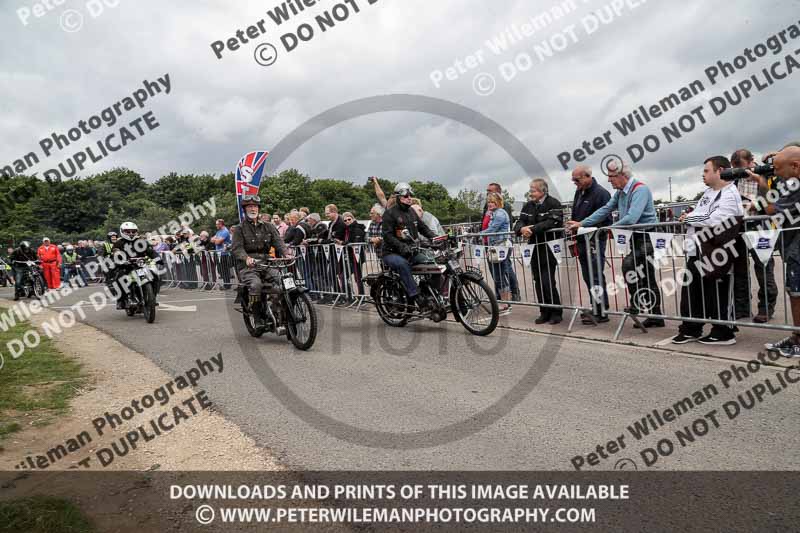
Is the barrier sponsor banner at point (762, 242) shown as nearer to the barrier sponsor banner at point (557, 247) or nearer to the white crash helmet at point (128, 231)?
the barrier sponsor banner at point (557, 247)

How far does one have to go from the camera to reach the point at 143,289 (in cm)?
1023

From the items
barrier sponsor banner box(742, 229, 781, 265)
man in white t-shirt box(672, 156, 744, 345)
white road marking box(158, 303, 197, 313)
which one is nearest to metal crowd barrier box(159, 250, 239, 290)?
white road marking box(158, 303, 197, 313)

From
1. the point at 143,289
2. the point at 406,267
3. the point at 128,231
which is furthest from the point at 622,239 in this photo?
the point at 128,231

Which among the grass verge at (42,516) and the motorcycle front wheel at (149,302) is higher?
the motorcycle front wheel at (149,302)

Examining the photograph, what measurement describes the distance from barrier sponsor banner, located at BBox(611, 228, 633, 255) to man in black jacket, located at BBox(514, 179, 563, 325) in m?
1.03

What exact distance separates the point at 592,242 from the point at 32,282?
1865 cm

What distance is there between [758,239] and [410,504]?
470cm

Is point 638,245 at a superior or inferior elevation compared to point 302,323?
superior

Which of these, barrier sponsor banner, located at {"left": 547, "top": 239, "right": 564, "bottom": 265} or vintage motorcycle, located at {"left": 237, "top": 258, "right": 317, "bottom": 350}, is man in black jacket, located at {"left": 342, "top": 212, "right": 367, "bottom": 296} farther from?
barrier sponsor banner, located at {"left": 547, "top": 239, "right": 564, "bottom": 265}

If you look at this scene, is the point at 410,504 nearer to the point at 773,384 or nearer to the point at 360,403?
the point at 360,403

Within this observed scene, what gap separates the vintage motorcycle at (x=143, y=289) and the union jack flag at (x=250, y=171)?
5.58 metres

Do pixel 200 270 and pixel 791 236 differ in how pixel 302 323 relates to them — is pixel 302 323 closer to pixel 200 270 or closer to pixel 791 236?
pixel 791 236

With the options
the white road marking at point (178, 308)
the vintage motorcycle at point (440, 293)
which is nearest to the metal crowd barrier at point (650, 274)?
the vintage motorcycle at point (440, 293)

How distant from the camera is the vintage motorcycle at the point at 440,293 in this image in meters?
7.07
